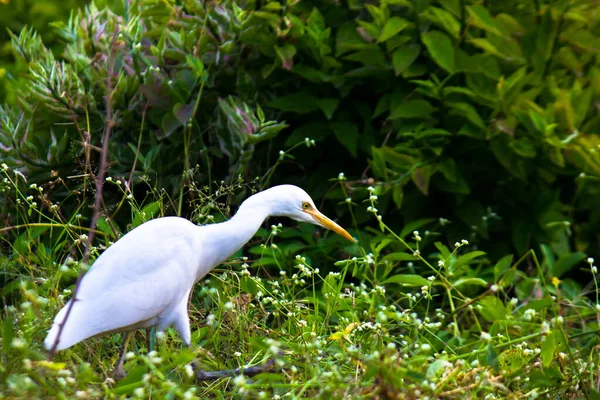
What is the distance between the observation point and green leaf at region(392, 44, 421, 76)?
331cm

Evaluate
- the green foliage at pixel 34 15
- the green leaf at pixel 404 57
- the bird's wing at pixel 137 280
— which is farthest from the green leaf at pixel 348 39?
the green foliage at pixel 34 15

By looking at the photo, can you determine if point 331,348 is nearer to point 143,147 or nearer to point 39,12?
point 143,147

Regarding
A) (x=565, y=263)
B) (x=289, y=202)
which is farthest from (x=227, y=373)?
(x=565, y=263)

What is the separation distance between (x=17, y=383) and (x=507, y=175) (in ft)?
7.56

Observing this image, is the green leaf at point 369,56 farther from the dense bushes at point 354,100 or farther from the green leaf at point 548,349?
the green leaf at point 548,349

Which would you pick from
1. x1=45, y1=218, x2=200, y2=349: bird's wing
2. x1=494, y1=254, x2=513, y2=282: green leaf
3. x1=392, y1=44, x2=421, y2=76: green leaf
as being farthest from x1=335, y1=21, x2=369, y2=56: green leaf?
x1=45, y1=218, x2=200, y2=349: bird's wing

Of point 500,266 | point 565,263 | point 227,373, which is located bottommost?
point 565,263

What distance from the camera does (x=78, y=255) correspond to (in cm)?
318

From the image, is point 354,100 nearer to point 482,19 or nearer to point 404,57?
point 404,57

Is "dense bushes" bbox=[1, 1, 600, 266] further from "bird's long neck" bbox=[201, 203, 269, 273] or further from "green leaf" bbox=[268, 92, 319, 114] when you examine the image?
"bird's long neck" bbox=[201, 203, 269, 273]

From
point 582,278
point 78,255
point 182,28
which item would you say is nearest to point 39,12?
point 182,28

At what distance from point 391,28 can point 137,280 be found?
4.85 ft

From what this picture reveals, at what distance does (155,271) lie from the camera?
2.36m

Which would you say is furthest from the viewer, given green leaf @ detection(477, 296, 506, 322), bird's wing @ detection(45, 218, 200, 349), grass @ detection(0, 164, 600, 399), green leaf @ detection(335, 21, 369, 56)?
green leaf @ detection(335, 21, 369, 56)
